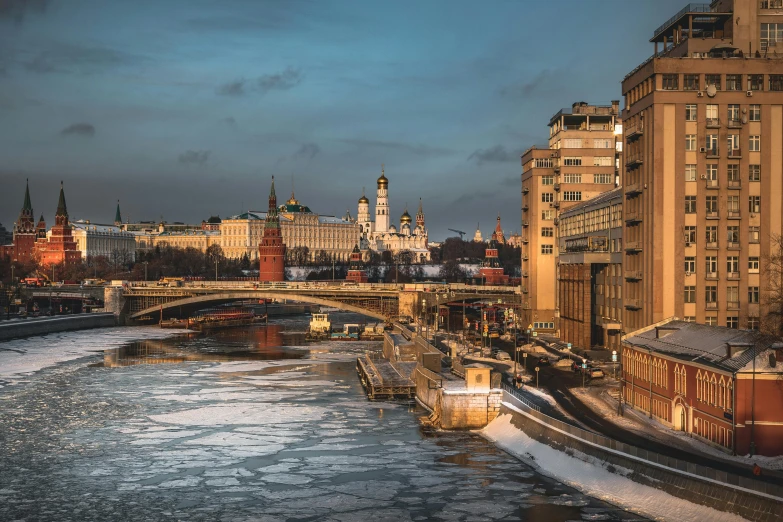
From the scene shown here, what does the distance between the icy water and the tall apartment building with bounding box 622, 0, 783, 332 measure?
18.9 meters

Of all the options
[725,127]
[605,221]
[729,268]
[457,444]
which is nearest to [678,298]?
[729,268]

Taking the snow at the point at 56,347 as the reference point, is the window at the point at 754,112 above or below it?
above

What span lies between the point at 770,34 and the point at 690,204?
1375 cm

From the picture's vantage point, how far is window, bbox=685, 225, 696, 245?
5988cm

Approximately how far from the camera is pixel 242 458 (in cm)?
4166

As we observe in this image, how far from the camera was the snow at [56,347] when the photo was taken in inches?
2976

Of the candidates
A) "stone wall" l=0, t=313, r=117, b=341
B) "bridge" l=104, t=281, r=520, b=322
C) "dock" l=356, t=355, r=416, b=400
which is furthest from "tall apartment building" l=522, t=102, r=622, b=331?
"stone wall" l=0, t=313, r=117, b=341

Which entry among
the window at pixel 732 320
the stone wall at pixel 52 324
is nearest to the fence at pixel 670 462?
the window at pixel 732 320

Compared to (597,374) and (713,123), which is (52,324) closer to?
(597,374)

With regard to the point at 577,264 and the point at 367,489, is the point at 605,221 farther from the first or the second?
the point at 367,489

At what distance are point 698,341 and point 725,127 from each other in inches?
818

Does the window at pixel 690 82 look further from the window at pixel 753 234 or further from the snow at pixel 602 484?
the snow at pixel 602 484

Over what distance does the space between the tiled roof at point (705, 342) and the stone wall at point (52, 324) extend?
2877 inches

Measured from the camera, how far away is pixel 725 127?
59344 millimetres
